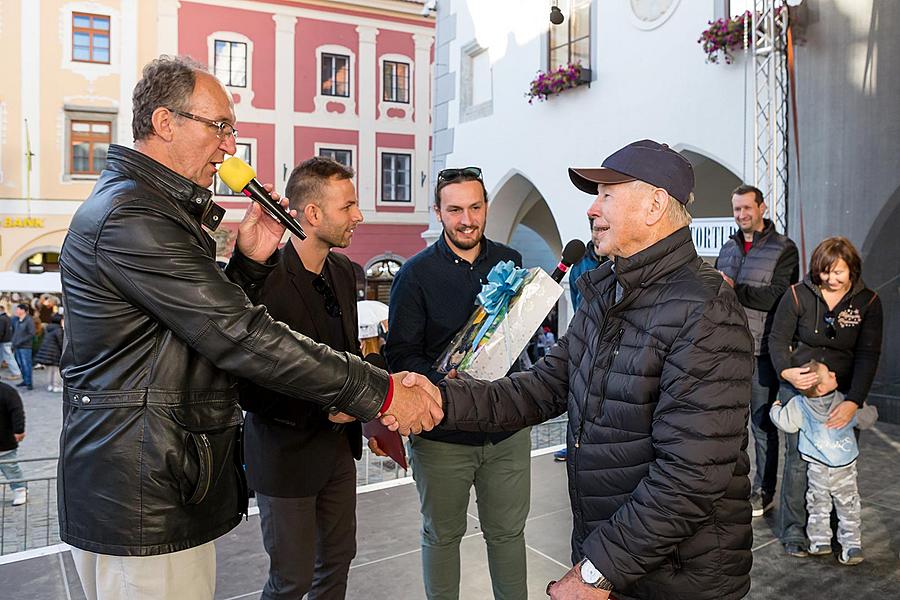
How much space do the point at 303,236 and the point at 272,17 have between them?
19071 millimetres


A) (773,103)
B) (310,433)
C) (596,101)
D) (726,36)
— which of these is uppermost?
(726,36)

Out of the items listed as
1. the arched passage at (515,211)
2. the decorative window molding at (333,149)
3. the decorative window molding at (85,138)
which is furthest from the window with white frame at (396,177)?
the decorative window molding at (85,138)

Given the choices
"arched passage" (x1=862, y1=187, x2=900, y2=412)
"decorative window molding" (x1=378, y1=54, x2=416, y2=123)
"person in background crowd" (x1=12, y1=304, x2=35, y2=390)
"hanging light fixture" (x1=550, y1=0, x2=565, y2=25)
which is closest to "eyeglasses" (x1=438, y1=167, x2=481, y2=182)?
"arched passage" (x1=862, y1=187, x2=900, y2=412)

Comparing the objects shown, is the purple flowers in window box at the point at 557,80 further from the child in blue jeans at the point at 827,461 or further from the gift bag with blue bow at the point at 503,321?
the gift bag with blue bow at the point at 503,321

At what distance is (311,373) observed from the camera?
182 centimetres

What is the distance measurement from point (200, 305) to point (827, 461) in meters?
3.25

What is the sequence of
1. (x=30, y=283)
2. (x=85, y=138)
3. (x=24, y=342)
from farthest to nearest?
1. (x=85, y=138)
2. (x=24, y=342)
3. (x=30, y=283)

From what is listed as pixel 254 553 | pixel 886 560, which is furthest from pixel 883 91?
pixel 254 553

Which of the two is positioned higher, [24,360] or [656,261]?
[656,261]

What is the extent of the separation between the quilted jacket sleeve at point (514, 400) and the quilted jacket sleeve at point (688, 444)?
0.50 m

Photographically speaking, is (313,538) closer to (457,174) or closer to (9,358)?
(457,174)

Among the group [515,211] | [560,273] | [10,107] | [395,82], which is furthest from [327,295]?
[395,82]

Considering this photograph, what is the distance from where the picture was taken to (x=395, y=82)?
2089 centimetres

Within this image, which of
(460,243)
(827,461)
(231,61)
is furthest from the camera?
(231,61)
